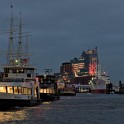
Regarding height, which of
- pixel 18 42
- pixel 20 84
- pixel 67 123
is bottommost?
pixel 67 123

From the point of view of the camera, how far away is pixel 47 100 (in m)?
139

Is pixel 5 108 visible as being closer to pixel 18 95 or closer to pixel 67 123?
pixel 18 95

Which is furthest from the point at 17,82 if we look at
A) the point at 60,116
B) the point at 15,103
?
the point at 60,116

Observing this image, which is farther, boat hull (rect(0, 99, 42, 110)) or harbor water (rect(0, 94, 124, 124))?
boat hull (rect(0, 99, 42, 110))

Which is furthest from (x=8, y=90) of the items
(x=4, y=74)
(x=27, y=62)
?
(x=27, y=62)

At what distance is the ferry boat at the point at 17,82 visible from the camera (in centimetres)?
8769

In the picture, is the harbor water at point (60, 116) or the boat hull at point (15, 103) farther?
the boat hull at point (15, 103)

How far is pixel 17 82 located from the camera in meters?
94.0

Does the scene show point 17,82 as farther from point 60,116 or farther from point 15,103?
point 60,116

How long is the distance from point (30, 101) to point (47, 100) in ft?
142

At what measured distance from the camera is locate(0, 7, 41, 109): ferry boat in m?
87.7

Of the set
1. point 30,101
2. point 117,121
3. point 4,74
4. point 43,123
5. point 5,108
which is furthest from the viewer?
point 4,74

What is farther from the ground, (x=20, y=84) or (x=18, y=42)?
(x=18, y=42)

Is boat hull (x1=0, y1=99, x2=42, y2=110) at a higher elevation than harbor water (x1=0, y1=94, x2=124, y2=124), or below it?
higher
